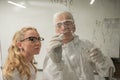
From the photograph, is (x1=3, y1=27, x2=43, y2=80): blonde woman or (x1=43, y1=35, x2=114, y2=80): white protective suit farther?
(x1=43, y1=35, x2=114, y2=80): white protective suit

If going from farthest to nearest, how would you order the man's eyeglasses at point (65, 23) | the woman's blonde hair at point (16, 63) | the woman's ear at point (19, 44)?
the man's eyeglasses at point (65, 23), the woman's ear at point (19, 44), the woman's blonde hair at point (16, 63)

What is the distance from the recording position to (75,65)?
1.47 m

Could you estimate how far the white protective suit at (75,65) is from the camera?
4.65 ft

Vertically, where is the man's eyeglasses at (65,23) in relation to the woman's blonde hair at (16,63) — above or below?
above

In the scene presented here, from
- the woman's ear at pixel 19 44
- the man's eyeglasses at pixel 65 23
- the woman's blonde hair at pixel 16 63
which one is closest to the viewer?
the woman's blonde hair at pixel 16 63

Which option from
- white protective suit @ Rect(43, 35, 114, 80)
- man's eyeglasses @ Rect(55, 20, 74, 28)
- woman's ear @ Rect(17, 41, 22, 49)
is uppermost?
man's eyeglasses @ Rect(55, 20, 74, 28)

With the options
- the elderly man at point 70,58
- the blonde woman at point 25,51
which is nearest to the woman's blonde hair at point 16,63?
the blonde woman at point 25,51

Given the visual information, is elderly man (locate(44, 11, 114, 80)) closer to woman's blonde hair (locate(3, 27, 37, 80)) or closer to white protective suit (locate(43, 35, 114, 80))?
white protective suit (locate(43, 35, 114, 80))

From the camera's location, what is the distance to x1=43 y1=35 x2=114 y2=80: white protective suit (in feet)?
4.65

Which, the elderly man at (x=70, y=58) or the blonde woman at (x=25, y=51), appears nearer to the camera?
the blonde woman at (x=25, y=51)

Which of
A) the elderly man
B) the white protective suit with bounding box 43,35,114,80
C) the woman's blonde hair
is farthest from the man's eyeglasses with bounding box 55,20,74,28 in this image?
the woman's blonde hair

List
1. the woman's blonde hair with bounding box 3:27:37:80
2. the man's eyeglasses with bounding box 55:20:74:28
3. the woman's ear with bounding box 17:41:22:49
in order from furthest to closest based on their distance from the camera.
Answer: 1. the man's eyeglasses with bounding box 55:20:74:28
2. the woman's ear with bounding box 17:41:22:49
3. the woman's blonde hair with bounding box 3:27:37:80

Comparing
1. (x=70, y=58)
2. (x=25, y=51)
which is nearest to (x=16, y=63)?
(x=25, y=51)

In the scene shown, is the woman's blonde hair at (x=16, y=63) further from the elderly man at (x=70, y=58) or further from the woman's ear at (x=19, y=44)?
the elderly man at (x=70, y=58)
